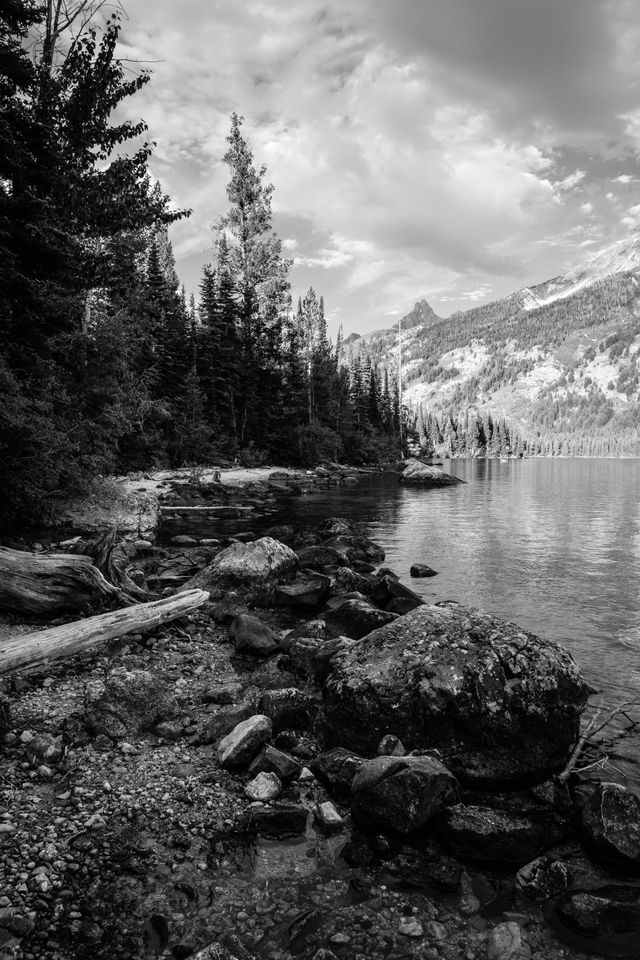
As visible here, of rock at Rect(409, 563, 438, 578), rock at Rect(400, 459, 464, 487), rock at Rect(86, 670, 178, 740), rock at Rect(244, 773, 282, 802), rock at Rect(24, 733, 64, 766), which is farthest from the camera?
rock at Rect(400, 459, 464, 487)

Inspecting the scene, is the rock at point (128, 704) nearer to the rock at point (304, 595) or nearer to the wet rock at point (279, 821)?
the wet rock at point (279, 821)

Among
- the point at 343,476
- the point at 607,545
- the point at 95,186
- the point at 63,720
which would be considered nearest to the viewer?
the point at 63,720

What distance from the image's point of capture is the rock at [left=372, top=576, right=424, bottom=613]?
12.4 metres

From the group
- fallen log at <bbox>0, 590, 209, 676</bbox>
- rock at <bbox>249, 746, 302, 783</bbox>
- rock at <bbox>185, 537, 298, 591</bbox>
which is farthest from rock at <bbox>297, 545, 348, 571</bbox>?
rock at <bbox>249, 746, 302, 783</bbox>

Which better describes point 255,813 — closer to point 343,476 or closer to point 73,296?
point 73,296

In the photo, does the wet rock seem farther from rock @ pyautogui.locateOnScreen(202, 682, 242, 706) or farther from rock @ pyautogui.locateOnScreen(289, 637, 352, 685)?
rock @ pyautogui.locateOnScreen(289, 637, 352, 685)

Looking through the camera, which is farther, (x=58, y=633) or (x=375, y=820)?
(x=58, y=633)

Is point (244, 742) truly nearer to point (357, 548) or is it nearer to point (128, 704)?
point (128, 704)

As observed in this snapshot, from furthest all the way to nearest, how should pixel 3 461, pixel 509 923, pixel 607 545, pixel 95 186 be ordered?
pixel 607 545 → pixel 95 186 → pixel 3 461 → pixel 509 923

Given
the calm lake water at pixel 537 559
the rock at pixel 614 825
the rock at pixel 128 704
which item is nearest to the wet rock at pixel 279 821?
the rock at pixel 128 704

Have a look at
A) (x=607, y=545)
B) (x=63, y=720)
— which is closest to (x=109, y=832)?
(x=63, y=720)

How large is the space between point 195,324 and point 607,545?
43408 millimetres

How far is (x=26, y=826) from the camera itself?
4383 millimetres

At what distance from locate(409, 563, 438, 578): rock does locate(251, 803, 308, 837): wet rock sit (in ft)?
37.9
